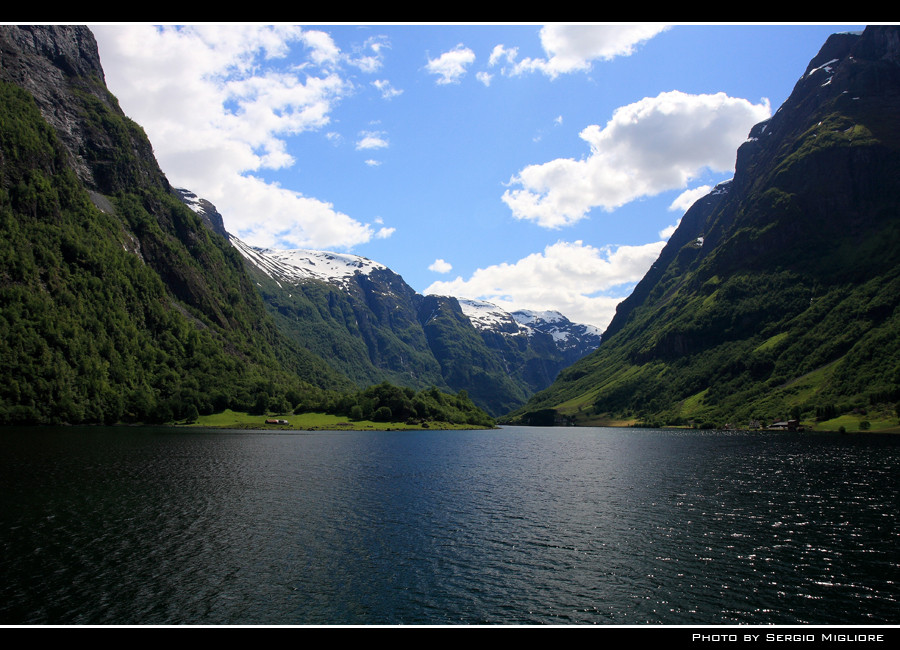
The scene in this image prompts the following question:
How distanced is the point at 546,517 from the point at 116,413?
19595 centimetres

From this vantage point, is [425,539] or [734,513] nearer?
[425,539]

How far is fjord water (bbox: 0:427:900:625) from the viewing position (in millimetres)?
32344

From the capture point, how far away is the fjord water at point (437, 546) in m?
32.3

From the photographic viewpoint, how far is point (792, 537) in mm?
47875

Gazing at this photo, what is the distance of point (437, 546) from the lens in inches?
1812

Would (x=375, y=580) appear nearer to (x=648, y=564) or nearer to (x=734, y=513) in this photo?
(x=648, y=564)
